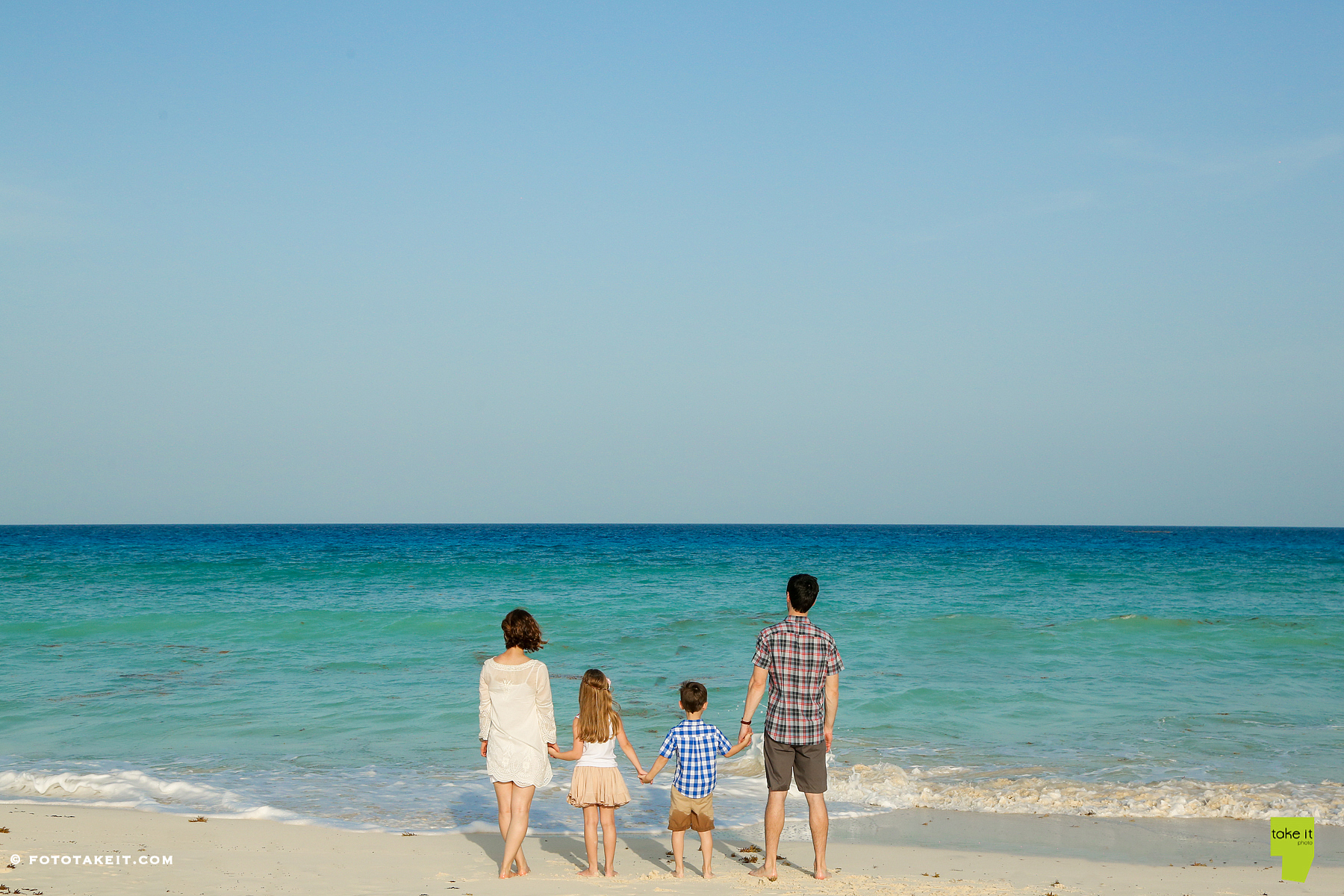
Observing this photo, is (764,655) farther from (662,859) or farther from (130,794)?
(130,794)

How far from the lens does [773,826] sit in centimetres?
518

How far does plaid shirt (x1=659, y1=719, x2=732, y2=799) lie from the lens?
5.18 metres

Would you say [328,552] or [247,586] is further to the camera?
[328,552]

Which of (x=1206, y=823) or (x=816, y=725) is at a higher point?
(x=816, y=725)

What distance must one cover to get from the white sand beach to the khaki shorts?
0.28 metres

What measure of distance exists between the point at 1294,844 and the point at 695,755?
409cm

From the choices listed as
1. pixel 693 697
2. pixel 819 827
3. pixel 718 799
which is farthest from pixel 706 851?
pixel 718 799

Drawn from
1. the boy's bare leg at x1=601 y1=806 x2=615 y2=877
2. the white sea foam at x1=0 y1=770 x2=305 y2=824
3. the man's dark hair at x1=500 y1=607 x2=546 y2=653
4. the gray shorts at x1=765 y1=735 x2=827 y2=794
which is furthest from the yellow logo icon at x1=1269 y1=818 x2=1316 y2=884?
the white sea foam at x1=0 y1=770 x2=305 y2=824

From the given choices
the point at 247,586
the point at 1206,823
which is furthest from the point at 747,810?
the point at 247,586

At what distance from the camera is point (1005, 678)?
12.3 m

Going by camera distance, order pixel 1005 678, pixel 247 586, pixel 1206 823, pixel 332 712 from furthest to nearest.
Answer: pixel 247 586 → pixel 1005 678 → pixel 332 712 → pixel 1206 823

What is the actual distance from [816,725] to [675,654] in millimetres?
9306

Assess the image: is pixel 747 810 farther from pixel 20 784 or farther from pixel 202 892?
pixel 20 784

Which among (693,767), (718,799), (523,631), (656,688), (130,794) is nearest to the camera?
(523,631)
